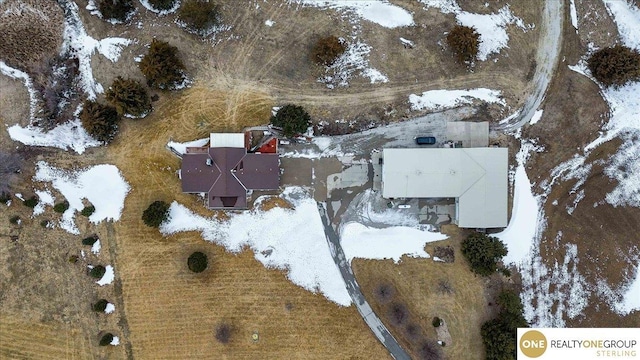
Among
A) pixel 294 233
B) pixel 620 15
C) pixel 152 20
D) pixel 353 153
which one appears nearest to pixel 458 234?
pixel 353 153

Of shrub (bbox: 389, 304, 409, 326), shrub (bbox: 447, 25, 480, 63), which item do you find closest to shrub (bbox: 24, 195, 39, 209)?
shrub (bbox: 389, 304, 409, 326)

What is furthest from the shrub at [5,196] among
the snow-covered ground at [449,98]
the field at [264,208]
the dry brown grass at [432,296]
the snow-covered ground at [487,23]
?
the snow-covered ground at [487,23]

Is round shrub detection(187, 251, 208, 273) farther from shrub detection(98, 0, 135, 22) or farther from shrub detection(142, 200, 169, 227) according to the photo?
shrub detection(98, 0, 135, 22)

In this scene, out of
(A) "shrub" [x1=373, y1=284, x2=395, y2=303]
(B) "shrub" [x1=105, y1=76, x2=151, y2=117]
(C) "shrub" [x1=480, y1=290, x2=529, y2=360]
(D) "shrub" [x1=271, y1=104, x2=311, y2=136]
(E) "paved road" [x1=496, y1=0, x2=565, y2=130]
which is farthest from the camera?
(E) "paved road" [x1=496, y1=0, x2=565, y2=130]

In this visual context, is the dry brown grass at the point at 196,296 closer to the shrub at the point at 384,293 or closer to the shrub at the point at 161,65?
the shrub at the point at 384,293

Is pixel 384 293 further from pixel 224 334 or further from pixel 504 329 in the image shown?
pixel 224 334
